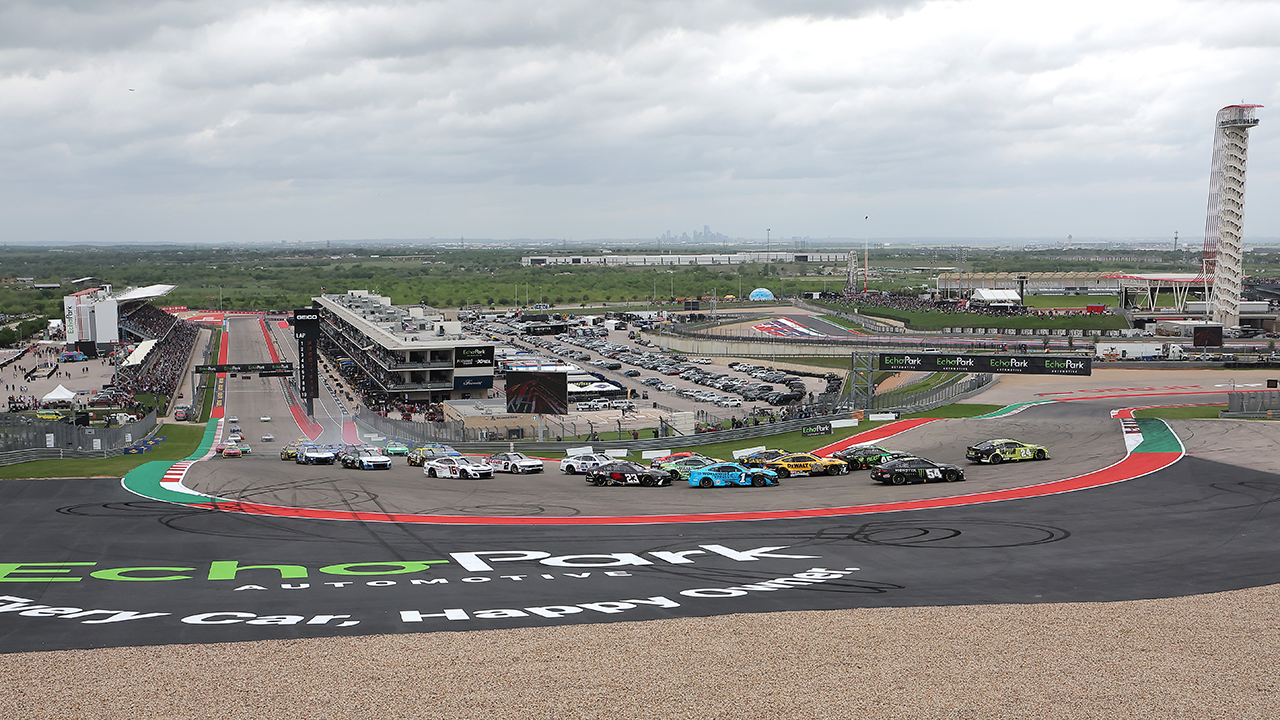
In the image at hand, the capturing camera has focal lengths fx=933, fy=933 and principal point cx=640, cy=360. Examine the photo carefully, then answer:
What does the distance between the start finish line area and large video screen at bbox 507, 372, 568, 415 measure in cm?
1746

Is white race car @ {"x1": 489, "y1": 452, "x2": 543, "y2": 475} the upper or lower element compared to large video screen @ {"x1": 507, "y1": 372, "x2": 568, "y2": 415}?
lower

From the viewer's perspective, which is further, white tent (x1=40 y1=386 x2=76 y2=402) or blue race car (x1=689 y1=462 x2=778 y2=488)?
white tent (x1=40 y1=386 x2=76 y2=402)

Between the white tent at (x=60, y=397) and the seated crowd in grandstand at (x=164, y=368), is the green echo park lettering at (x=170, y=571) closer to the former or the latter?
the white tent at (x=60, y=397)

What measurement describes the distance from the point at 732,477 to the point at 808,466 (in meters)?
4.16

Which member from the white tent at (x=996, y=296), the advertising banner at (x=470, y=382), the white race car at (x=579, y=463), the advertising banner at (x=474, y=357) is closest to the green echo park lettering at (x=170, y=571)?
the white race car at (x=579, y=463)

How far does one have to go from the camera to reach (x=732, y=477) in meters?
39.2

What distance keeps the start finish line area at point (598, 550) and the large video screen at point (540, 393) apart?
57.3ft

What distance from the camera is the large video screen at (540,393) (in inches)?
2244

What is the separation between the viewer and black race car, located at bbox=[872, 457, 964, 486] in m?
38.0

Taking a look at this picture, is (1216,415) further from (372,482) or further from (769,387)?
(372,482)

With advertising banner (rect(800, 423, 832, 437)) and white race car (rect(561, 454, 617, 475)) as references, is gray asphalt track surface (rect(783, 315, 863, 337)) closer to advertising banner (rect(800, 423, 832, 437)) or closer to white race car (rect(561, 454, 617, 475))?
advertising banner (rect(800, 423, 832, 437))

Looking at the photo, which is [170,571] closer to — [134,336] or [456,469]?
[456,469]

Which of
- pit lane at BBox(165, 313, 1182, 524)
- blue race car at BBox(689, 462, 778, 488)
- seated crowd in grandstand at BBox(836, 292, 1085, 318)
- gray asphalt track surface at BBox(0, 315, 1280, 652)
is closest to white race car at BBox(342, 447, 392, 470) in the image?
pit lane at BBox(165, 313, 1182, 524)

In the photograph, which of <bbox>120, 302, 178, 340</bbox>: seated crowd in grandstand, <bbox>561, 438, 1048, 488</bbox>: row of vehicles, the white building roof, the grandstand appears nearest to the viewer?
<bbox>561, 438, 1048, 488</bbox>: row of vehicles
